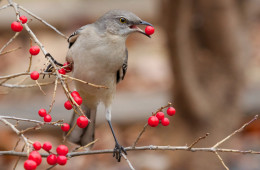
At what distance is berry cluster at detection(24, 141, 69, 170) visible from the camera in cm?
225

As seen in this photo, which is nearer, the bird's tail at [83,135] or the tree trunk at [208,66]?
the bird's tail at [83,135]

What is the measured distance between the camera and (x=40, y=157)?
2318 millimetres

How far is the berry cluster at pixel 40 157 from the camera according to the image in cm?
225

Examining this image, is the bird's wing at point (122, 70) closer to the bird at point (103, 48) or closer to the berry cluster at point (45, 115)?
the bird at point (103, 48)

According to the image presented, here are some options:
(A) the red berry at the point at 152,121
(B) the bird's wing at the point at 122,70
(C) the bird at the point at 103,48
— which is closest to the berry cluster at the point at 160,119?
(A) the red berry at the point at 152,121

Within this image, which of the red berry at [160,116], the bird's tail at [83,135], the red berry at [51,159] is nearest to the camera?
the red berry at [51,159]

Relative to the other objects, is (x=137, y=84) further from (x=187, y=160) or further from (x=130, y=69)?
(x=187, y=160)

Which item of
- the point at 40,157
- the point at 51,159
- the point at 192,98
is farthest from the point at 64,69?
the point at 192,98

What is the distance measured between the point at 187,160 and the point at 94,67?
333 centimetres

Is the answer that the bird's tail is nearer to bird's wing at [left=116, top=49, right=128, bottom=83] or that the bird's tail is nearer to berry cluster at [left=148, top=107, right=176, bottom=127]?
bird's wing at [left=116, top=49, right=128, bottom=83]

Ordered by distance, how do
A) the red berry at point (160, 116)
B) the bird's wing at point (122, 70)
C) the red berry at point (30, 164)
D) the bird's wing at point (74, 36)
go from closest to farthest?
the red berry at point (30, 164) < the red berry at point (160, 116) < the bird's wing at point (74, 36) < the bird's wing at point (122, 70)

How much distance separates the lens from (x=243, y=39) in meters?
6.36

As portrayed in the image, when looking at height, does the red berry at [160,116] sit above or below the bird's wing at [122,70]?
above

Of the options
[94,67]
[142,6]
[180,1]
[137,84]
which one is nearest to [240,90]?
[180,1]
